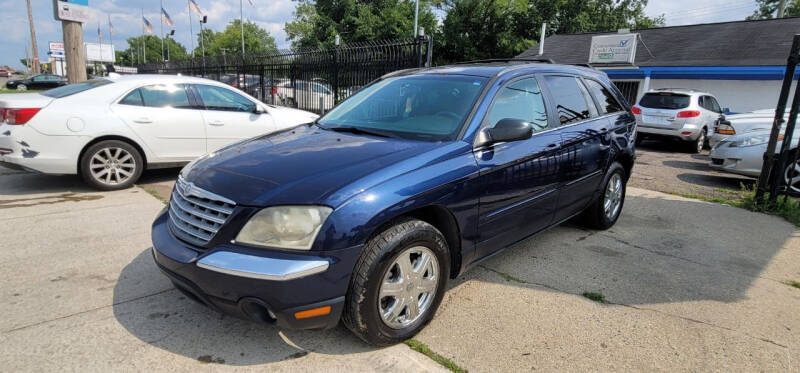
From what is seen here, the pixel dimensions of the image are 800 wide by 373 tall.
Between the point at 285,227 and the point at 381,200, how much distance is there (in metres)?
0.50

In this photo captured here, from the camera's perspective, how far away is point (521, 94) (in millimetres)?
3582

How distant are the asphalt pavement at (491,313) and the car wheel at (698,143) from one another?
802cm

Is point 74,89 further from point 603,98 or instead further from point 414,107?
point 603,98

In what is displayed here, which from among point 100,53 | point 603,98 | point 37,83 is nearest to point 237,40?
point 100,53

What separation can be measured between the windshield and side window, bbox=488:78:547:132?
0.59 ft

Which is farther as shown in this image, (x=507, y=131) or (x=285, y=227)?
(x=507, y=131)

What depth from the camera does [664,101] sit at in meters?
11.7

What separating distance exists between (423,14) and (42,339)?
41.4 meters

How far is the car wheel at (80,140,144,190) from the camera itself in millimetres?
5637

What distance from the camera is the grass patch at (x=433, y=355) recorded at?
2467 millimetres

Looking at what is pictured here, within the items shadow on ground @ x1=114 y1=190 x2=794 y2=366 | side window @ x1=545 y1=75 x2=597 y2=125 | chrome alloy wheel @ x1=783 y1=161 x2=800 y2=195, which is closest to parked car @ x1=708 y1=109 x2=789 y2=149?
chrome alloy wheel @ x1=783 y1=161 x2=800 y2=195

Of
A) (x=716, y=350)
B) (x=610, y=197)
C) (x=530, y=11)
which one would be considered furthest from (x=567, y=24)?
(x=716, y=350)

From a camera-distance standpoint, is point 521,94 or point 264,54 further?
point 264,54

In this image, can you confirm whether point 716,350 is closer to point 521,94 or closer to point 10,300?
point 521,94
